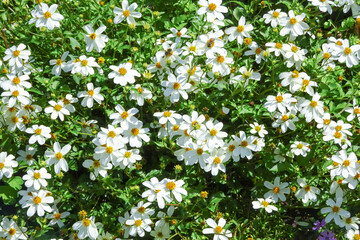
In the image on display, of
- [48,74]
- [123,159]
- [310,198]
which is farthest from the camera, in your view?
[48,74]

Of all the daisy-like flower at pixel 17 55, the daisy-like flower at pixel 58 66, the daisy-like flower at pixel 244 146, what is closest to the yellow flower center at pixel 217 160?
the daisy-like flower at pixel 244 146

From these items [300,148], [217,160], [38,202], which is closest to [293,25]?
[300,148]

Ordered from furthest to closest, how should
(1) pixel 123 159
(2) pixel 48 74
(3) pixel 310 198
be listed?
(2) pixel 48 74, (3) pixel 310 198, (1) pixel 123 159

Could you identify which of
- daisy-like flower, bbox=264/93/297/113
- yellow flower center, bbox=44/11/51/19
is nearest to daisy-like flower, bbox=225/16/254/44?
daisy-like flower, bbox=264/93/297/113

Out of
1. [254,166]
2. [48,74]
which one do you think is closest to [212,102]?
[254,166]

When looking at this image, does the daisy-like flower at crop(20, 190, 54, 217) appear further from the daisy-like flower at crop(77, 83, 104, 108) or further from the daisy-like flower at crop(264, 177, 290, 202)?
the daisy-like flower at crop(264, 177, 290, 202)

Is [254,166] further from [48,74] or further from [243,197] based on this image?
[48,74]

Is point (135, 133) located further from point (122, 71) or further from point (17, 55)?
point (17, 55)

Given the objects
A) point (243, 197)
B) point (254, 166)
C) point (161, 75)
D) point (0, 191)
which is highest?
point (161, 75)
